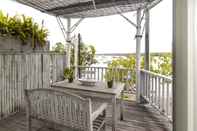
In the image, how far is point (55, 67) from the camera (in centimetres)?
455

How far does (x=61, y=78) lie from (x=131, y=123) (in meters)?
2.73

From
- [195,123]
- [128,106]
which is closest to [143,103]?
[128,106]

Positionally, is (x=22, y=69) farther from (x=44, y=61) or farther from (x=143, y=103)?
(x=143, y=103)

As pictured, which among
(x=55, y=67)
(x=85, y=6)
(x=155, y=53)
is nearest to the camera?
(x=85, y=6)

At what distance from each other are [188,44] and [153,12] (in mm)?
3721

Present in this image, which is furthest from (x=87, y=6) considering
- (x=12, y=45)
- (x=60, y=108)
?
(x=60, y=108)

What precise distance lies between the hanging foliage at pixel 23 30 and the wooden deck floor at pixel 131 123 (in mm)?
1778

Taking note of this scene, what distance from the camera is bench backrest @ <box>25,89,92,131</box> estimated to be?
1.62 meters

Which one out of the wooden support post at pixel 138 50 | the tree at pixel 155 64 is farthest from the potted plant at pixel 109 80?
the wooden support post at pixel 138 50

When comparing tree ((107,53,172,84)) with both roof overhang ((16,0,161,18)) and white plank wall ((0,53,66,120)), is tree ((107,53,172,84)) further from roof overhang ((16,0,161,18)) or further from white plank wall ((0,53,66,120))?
white plank wall ((0,53,66,120))

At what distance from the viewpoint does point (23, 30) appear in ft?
11.5

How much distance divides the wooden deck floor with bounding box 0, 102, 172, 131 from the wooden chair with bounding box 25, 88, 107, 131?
75 cm

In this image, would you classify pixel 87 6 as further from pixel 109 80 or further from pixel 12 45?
pixel 109 80

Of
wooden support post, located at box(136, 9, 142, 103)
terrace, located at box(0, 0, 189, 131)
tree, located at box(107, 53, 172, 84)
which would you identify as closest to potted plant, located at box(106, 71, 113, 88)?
tree, located at box(107, 53, 172, 84)
